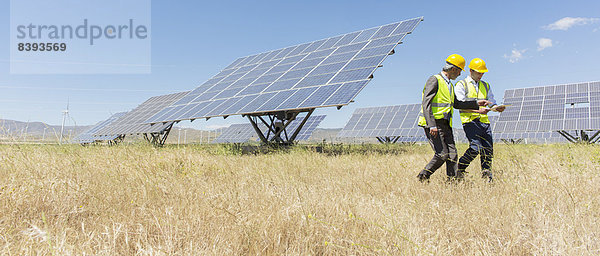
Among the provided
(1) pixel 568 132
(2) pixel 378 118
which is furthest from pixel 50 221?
(2) pixel 378 118

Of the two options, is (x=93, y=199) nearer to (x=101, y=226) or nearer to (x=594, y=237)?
(x=101, y=226)

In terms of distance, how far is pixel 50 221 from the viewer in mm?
2428

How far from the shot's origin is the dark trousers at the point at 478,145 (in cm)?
410

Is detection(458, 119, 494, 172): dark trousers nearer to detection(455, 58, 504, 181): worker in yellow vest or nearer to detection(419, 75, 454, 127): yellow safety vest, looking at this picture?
detection(455, 58, 504, 181): worker in yellow vest

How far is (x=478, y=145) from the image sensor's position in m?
4.13

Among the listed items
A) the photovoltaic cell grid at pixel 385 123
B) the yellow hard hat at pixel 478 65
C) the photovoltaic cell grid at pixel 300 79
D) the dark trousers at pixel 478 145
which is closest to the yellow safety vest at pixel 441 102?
the dark trousers at pixel 478 145

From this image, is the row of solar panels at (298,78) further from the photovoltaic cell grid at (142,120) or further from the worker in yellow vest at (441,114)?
the photovoltaic cell grid at (142,120)

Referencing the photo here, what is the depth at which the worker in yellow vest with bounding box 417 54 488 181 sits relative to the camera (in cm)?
405

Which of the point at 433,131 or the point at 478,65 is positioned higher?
the point at 478,65

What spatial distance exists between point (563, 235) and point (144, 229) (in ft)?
8.74

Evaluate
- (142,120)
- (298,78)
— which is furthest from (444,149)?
(142,120)

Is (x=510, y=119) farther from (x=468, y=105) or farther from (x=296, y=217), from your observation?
(x=296, y=217)

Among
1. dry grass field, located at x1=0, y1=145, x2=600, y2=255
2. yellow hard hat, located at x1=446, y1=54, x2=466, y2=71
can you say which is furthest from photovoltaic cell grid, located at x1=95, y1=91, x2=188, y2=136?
yellow hard hat, located at x1=446, y1=54, x2=466, y2=71

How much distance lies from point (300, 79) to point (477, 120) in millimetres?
6380
